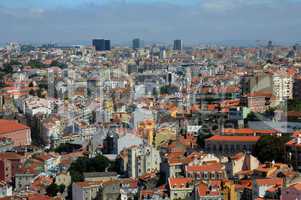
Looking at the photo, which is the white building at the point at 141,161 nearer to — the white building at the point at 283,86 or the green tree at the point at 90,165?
the green tree at the point at 90,165

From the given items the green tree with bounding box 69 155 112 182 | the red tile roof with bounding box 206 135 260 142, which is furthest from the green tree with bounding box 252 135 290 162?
the green tree with bounding box 69 155 112 182

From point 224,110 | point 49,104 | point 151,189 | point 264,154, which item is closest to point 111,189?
point 151,189

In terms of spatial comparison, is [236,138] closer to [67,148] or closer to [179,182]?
[179,182]

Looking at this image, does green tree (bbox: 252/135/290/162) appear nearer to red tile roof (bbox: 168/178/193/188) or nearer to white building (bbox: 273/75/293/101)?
red tile roof (bbox: 168/178/193/188)

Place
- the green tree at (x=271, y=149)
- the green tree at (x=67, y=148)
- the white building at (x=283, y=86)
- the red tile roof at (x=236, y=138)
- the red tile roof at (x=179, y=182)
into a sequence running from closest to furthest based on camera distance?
the red tile roof at (x=179, y=182), the green tree at (x=271, y=149), the red tile roof at (x=236, y=138), the green tree at (x=67, y=148), the white building at (x=283, y=86)

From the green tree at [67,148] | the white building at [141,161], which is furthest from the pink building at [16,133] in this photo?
the white building at [141,161]

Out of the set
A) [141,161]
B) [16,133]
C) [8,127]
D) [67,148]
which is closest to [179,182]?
[141,161]
